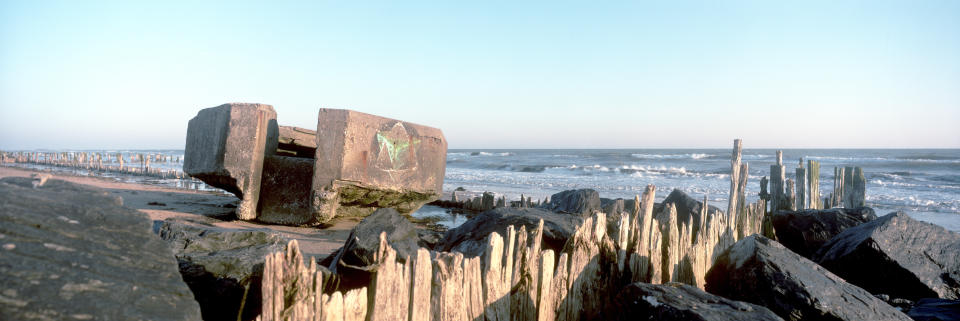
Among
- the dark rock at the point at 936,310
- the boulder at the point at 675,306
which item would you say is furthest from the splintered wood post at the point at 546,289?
the dark rock at the point at 936,310

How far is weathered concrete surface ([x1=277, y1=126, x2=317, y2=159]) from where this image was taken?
7.98m

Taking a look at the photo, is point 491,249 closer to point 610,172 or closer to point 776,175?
point 776,175

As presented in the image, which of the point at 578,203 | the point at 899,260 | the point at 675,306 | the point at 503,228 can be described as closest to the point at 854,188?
the point at 578,203

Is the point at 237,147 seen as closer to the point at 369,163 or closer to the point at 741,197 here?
the point at 369,163

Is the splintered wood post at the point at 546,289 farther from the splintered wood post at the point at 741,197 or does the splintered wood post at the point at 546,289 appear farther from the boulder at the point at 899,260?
the boulder at the point at 899,260

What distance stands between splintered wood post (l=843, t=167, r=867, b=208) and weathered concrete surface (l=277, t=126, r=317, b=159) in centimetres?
1016

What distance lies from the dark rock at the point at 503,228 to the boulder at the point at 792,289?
1.46m

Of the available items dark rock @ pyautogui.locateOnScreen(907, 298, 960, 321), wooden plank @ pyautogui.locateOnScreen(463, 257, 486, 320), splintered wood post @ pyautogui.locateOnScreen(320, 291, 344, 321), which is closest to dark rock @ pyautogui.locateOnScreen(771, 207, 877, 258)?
dark rock @ pyautogui.locateOnScreen(907, 298, 960, 321)

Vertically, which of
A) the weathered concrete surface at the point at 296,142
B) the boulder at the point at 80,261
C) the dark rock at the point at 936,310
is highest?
the weathered concrete surface at the point at 296,142

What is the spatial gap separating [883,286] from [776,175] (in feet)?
12.5

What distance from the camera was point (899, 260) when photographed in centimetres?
476

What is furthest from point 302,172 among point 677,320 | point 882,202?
point 882,202

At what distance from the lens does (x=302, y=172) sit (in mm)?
7641

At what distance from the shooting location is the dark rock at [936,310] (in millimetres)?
3643
